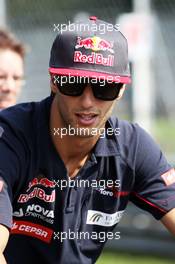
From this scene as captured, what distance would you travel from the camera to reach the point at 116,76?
3.78m

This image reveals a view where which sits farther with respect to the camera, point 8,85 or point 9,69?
point 9,69

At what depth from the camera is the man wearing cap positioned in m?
3.74

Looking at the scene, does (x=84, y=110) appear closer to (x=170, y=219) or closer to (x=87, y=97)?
(x=87, y=97)

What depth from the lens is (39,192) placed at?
399 centimetres

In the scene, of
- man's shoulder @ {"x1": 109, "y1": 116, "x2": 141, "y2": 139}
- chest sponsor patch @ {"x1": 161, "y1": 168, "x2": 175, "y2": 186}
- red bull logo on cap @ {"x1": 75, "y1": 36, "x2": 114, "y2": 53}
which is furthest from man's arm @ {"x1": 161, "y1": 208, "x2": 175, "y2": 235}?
red bull logo on cap @ {"x1": 75, "y1": 36, "x2": 114, "y2": 53}

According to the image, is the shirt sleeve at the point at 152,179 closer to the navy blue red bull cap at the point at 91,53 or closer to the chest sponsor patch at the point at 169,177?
the chest sponsor patch at the point at 169,177

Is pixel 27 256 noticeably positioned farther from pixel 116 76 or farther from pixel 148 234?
pixel 148 234

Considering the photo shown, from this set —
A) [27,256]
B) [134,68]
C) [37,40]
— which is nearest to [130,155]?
[27,256]

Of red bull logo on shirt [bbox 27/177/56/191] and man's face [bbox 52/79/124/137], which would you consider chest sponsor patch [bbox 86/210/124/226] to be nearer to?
red bull logo on shirt [bbox 27/177/56/191]

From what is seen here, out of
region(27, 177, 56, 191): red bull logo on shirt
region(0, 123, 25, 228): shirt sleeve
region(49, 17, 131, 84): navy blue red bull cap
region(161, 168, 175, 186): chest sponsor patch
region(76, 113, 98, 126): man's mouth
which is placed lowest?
region(161, 168, 175, 186): chest sponsor patch

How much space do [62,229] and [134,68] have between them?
15.5 feet

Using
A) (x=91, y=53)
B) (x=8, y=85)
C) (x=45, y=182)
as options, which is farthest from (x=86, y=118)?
(x=8, y=85)

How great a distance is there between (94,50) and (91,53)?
0.07 feet

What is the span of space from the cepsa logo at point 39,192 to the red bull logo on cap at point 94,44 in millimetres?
666
